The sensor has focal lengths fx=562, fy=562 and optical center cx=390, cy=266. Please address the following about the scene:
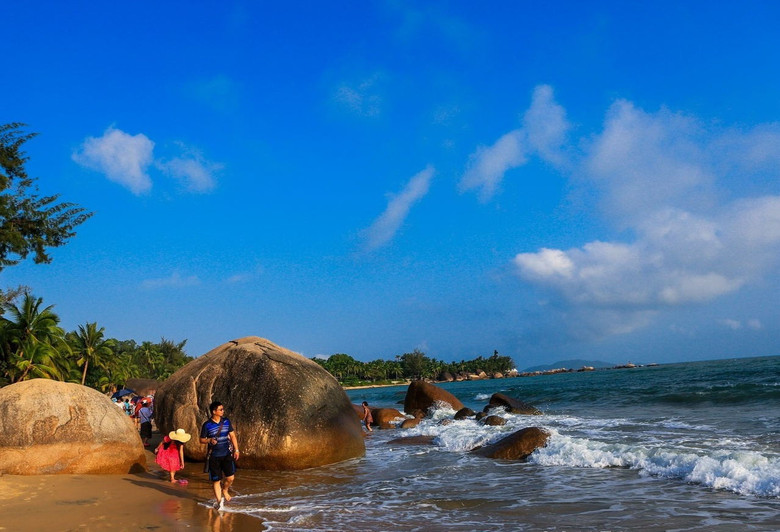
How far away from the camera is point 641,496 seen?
9.22m

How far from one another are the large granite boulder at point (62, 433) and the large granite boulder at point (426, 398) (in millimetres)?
20170

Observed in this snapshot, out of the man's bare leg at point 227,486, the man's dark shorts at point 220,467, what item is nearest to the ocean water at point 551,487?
the man's bare leg at point 227,486

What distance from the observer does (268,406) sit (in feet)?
42.2

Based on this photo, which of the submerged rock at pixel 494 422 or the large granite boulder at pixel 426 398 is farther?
the large granite boulder at pixel 426 398

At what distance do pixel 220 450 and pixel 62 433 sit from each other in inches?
167

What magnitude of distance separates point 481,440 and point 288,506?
8.59 m

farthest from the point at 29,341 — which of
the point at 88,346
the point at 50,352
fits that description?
the point at 88,346

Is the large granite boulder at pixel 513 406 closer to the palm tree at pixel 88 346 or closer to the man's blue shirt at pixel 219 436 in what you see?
the man's blue shirt at pixel 219 436

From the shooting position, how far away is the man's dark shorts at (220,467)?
9.11 metres

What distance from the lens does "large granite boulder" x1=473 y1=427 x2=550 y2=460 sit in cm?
1387

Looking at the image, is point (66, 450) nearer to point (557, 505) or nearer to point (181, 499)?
point (181, 499)

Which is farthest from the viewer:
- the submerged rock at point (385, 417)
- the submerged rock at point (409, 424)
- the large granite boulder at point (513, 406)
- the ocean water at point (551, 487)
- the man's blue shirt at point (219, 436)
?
the large granite boulder at point (513, 406)

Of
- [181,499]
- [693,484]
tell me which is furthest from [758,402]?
[181,499]

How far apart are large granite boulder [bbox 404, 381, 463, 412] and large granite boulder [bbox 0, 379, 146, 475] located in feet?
66.2
